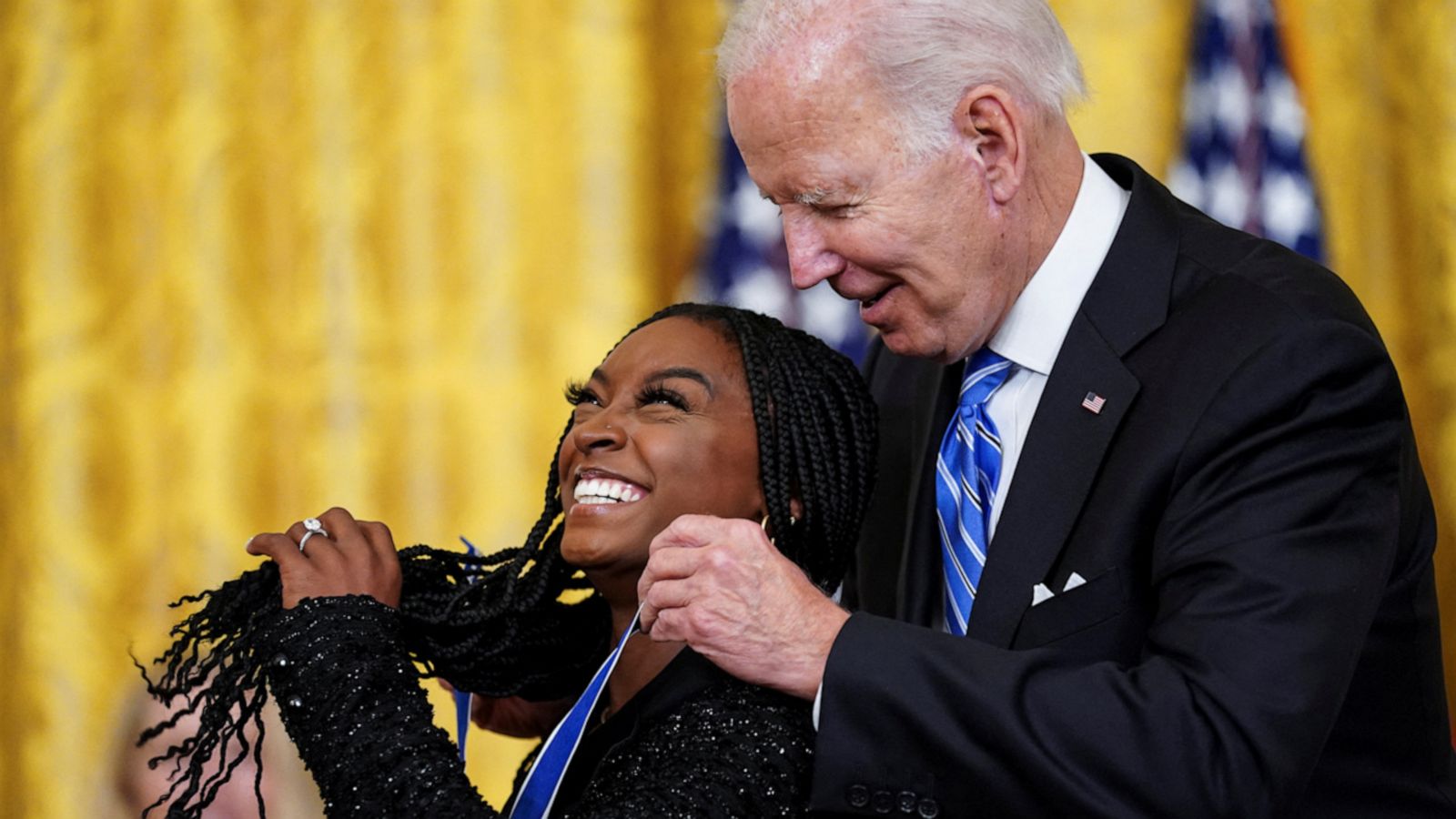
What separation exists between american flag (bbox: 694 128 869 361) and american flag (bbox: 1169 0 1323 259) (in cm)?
76

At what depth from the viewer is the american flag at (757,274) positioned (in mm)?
3338

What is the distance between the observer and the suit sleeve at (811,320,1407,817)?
159cm

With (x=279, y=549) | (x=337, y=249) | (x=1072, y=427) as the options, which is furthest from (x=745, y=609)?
(x=337, y=249)

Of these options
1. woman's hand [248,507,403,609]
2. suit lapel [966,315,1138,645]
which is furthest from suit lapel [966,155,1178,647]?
woman's hand [248,507,403,609]

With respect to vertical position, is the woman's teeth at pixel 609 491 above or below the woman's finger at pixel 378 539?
above

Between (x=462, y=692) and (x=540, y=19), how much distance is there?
5.58 feet

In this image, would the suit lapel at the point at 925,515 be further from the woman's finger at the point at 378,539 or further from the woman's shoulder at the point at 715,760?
the woman's finger at the point at 378,539

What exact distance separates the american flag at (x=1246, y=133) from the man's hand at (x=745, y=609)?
198 centimetres

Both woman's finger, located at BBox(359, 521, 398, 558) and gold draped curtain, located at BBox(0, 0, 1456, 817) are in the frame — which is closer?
woman's finger, located at BBox(359, 521, 398, 558)

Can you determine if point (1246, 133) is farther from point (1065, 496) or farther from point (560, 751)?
point (560, 751)

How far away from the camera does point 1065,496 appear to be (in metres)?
1.86

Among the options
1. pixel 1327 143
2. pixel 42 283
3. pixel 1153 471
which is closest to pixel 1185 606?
pixel 1153 471

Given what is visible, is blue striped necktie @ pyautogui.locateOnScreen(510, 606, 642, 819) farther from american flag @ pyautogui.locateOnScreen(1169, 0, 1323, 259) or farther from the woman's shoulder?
american flag @ pyautogui.locateOnScreen(1169, 0, 1323, 259)

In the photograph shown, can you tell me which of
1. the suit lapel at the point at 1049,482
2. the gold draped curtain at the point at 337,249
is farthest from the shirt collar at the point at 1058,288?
the gold draped curtain at the point at 337,249
